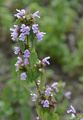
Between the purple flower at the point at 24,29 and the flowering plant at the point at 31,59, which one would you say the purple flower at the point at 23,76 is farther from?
the purple flower at the point at 24,29

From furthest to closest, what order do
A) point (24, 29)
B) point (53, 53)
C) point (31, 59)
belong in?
point (53, 53) < point (31, 59) < point (24, 29)

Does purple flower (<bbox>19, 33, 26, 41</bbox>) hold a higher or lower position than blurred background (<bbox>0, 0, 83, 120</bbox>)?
lower

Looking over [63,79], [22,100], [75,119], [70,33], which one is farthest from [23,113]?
[70,33]

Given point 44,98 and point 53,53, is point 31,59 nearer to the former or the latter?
point 44,98

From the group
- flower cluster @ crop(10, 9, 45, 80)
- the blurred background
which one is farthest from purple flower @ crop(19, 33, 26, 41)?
the blurred background

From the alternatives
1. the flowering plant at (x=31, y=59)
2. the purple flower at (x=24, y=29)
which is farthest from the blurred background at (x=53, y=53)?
the purple flower at (x=24, y=29)

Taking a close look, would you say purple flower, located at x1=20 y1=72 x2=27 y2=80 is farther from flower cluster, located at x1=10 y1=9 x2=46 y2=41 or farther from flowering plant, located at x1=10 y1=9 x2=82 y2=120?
flower cluster, located at x1=10 y1=9 x2=46 y2=41

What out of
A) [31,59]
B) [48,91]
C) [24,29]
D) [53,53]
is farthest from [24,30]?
[53,53]

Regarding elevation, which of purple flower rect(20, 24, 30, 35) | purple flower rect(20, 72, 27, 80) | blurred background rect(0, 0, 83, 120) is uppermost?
blurred background rect(0, 0, 83, 120)
